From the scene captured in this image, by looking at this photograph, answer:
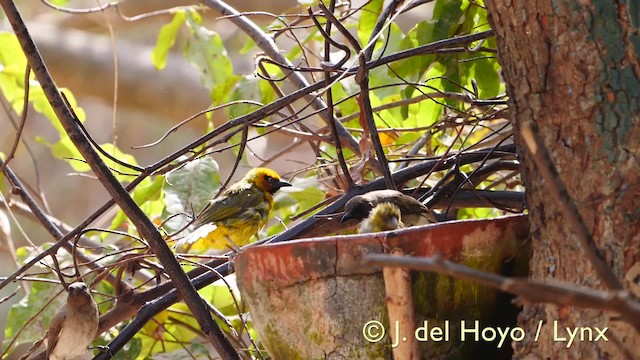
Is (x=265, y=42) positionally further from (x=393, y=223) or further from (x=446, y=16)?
(x=393, y=223)

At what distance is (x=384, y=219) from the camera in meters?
Answer: 1.96

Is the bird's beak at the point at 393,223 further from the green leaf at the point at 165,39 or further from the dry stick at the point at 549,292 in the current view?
A: the green leaf at the point at 165,39

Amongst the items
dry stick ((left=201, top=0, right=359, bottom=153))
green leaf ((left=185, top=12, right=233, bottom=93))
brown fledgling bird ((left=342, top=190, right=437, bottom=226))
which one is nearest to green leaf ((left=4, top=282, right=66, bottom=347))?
dry stick ((left=201, top=0, right=359, bottom=153))

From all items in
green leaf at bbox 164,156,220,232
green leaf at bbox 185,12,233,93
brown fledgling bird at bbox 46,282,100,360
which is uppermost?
green leaf at bbox 185,12,233,93

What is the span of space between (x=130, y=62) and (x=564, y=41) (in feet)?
21.6

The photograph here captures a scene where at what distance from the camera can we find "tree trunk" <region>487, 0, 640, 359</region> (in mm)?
1321

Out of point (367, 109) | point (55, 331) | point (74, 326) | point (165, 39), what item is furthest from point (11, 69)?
point (367, 109)

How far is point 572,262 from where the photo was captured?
54.2 inches

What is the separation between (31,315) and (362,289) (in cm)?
188

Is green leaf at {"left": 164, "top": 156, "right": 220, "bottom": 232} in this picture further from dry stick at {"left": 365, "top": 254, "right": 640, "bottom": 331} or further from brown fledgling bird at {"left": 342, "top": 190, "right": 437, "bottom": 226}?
dry stick at {"left": 365, "top": 254, "right": 640, "bottom": 331}

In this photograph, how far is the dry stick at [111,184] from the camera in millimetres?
1714

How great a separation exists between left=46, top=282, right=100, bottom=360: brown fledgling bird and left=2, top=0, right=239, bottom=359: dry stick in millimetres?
474

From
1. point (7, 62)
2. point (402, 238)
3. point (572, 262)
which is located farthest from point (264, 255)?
point (7, 62)

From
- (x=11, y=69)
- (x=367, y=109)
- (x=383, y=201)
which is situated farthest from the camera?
(x=11, y=69)
